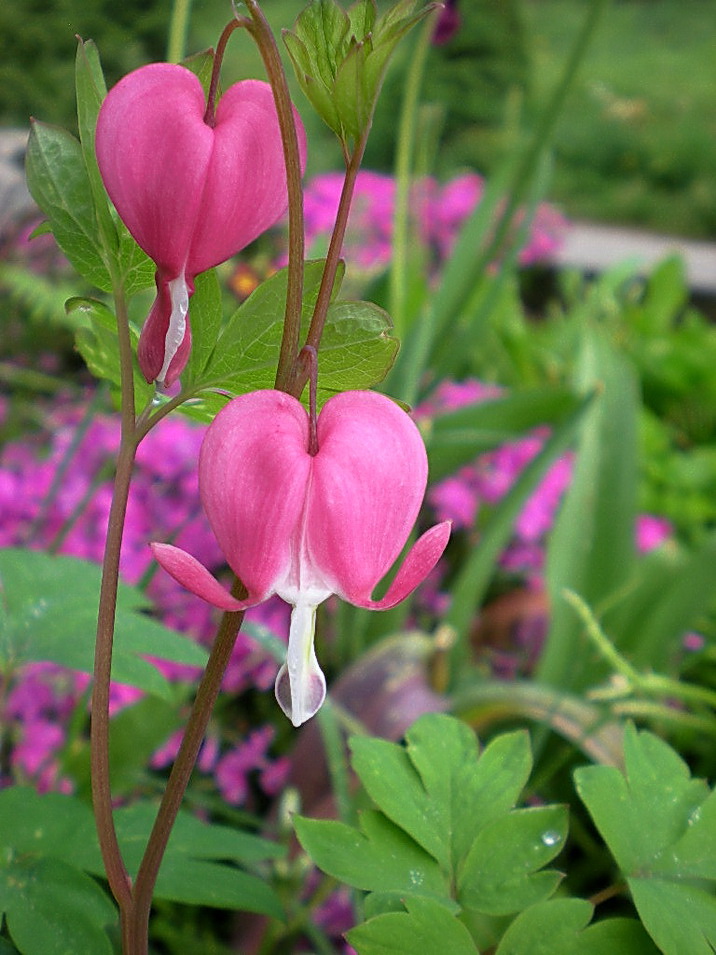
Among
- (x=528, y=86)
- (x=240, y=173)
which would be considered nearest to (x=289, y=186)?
(x=240, y=173)

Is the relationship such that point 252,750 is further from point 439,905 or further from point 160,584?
point 439,905

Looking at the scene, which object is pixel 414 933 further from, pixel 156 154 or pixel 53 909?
pixel 156 154

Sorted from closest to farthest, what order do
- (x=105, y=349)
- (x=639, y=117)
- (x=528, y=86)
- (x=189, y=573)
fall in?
(x=189, y=573)
(x=105, y=349)
(x=528, y=86)
(x=639, y=117)

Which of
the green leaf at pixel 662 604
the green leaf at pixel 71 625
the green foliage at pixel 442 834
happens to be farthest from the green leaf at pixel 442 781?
the green leaf at pixel 662 604

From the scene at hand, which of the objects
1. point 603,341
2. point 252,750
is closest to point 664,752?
point 252,750

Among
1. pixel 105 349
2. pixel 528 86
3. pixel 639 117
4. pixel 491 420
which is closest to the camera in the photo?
pixel 105 349

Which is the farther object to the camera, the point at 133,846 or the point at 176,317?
the point at 133,846

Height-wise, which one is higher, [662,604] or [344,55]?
[344,55]

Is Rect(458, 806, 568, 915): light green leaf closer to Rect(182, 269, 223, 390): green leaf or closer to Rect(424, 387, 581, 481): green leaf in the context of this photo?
Rect(182, 269, 223, 390): green leaf
